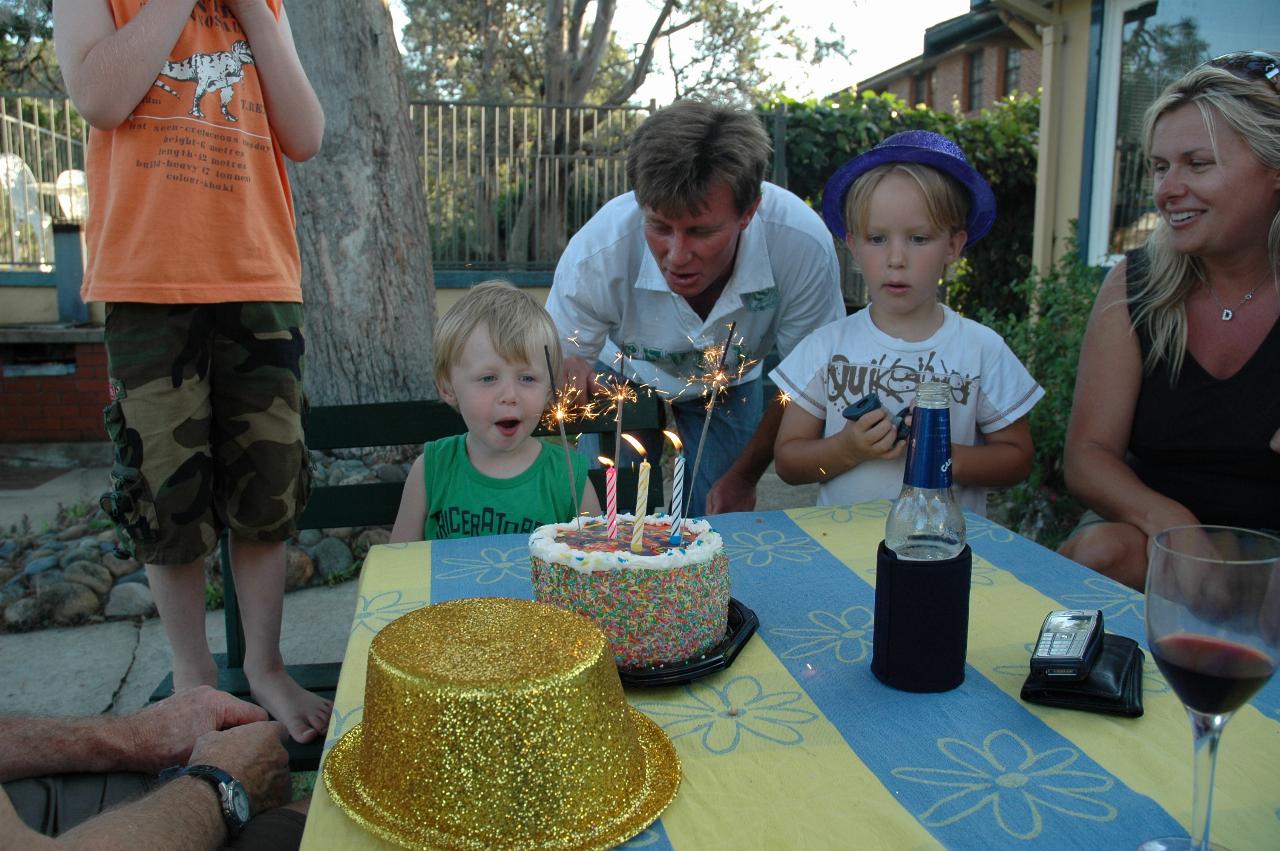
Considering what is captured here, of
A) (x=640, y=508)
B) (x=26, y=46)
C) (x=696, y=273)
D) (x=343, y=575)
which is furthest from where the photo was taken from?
(x=26, y=46)

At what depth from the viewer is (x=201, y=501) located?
7.66 feet

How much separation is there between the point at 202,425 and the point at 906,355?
1751 mm

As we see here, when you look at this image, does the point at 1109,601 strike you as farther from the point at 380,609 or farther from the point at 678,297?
the point at 678,297

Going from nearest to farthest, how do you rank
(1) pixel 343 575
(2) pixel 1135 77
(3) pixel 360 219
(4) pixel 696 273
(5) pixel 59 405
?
(4) pixel 696 273, (1) pixel 343 575, (3) pixel 360 219, (2) pixel 1135 77, (5) pixel 59 405

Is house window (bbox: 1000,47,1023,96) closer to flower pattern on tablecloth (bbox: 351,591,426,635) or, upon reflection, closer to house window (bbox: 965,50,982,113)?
house window (bbox: 965,50,982,113)

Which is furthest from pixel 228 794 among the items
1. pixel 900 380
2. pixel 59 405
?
pixel 59 405

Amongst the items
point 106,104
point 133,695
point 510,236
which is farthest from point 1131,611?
point 510,236

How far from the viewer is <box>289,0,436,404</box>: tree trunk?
5.43 metres

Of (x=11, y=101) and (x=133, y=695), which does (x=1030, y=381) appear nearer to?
(x=133, y=695)

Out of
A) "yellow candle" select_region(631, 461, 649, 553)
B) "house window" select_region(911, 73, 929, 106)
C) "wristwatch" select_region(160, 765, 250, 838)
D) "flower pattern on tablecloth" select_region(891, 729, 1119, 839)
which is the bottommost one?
"wristwatch" select_region(160, 765, 250, 838)

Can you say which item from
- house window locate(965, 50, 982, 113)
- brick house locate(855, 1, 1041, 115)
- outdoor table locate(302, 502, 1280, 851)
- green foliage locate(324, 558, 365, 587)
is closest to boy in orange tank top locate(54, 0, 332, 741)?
outdoor table locate(302, 502, 1280, 851)

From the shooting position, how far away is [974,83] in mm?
29719

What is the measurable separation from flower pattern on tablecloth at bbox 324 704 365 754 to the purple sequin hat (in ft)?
5.94

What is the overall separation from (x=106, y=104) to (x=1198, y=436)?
2.69m
